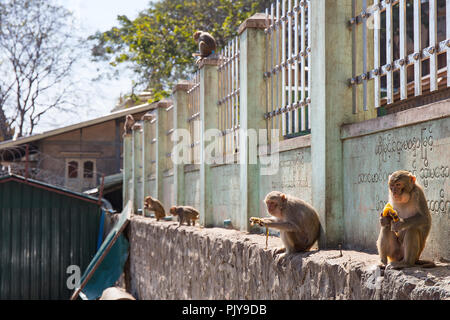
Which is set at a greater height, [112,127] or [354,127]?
[112,127]

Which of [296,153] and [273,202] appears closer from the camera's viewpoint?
[273,202]

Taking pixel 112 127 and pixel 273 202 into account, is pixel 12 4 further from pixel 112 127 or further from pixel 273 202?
pixel 273 202

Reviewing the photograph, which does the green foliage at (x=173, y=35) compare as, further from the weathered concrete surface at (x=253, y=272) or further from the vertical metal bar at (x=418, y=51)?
the vertical metal bar at (x=418, y=51)

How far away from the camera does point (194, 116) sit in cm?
1041

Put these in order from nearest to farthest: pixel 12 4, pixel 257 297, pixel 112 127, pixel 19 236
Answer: pixel 257 297, pixel 19 236, pixel 112 127, pixel 12 4

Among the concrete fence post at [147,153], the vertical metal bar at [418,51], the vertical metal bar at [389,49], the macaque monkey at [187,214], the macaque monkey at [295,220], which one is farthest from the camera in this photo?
the concrete fence post at [147,153]

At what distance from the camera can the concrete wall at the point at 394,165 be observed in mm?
3750

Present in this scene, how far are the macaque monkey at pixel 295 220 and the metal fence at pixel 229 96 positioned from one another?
2847mm

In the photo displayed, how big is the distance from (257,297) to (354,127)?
2141 mm

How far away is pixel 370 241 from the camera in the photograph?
455 centimetres

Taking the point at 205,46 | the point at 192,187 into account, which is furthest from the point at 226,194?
the point at 205,46

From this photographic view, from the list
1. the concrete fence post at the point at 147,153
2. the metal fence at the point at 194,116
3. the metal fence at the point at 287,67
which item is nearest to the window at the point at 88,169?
the concrete fence post at the point at 147,153

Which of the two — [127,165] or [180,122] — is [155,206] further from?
[127,165]

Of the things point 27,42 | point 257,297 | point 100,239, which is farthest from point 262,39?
point 27,42
